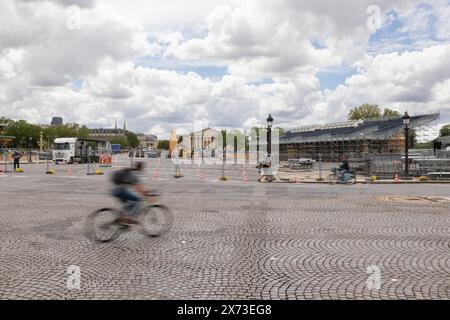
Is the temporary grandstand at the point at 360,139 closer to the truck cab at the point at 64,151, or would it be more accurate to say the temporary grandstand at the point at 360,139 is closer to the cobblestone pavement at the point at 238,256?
the truck cab at the point at 64,151

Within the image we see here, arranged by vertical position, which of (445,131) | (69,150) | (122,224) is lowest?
(122,224)

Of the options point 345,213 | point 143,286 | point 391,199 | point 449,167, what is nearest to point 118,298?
point 143,286

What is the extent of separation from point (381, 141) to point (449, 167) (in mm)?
44322

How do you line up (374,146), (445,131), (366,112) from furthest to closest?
(445,131) < (366,112) < (374,146)

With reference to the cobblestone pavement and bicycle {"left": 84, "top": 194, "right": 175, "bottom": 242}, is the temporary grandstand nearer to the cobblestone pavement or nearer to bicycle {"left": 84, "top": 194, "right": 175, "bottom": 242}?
the cobblestone pavement

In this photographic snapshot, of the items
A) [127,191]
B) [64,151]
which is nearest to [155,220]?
[127,191]

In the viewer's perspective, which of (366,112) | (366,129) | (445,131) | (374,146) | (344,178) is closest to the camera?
(344,178)

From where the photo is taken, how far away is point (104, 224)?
30.7ft

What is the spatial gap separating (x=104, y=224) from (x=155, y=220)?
119 cm

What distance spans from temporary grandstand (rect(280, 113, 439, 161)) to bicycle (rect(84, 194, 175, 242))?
54269 mm

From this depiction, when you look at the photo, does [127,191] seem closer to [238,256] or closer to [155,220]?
[155,220]

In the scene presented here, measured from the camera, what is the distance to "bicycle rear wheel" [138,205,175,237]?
385 inches

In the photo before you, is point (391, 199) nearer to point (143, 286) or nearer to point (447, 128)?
point (143, 286)

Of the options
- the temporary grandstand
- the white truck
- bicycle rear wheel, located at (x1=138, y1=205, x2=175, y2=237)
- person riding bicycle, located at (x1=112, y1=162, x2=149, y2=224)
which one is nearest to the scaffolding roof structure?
the temporary grandstand
